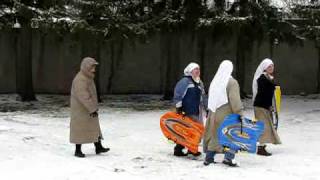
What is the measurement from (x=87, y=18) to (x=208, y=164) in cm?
838

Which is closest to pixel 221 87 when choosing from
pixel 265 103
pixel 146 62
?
pixel 265 103

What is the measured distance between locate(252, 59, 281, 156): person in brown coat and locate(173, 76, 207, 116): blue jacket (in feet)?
3.60

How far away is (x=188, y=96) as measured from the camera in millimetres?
9969

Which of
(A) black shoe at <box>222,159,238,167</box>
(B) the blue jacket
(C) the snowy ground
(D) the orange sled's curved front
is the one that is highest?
(B) the blue jacket

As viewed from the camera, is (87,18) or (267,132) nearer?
(267,132)

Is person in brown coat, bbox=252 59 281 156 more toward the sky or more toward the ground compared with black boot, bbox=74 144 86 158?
more toward the sky

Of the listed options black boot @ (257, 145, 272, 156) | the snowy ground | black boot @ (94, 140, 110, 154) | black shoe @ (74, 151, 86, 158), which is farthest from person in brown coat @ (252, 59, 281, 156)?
black shoe @ (74, 151, 86, 158)

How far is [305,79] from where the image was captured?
21.6 m

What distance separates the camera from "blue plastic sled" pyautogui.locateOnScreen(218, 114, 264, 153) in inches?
362

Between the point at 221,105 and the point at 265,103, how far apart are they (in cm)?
147

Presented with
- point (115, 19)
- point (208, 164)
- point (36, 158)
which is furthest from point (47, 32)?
point (208, 164)

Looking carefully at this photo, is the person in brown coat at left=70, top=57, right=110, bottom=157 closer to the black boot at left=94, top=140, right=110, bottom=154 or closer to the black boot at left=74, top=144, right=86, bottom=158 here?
the black boot at left=74, top=144, right=86, bottom=158

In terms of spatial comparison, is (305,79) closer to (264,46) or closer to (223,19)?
(264,46)

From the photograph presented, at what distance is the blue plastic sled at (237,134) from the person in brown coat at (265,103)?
932mm
